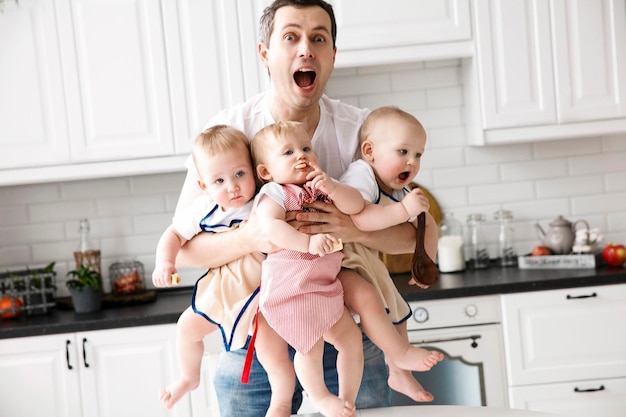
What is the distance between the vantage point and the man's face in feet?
6.39

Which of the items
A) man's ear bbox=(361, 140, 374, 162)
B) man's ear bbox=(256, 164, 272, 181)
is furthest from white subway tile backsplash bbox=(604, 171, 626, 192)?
man's ear bbox=(256, 164, 272, 181)

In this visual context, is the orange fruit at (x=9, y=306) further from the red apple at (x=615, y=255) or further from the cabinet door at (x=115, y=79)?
the red apple at (x=615, y=255)

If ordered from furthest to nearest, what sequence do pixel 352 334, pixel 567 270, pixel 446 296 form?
pixel 567 270 → pixel 446 296 → pixel 352 334

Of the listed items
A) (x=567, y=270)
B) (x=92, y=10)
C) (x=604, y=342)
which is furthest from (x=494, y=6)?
(x=92, y=10)

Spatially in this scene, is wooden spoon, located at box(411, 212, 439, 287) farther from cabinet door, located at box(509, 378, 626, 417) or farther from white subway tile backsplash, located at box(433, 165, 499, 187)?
white subway tile backsplash, located at box(433, 165, 499, 187)

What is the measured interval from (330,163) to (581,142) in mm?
2255

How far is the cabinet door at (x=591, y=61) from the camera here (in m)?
3.56

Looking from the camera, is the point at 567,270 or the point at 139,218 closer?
the point at 567,270

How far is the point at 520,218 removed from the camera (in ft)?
13.1

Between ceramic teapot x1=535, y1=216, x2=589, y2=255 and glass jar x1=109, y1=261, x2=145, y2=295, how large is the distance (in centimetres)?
183

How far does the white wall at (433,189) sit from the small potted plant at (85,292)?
1.10ft

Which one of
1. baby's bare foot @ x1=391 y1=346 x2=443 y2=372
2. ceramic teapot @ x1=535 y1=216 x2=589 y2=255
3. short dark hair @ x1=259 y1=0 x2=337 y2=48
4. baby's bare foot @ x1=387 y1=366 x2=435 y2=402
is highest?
short dark hair @ x1=259 y1=0 x2=337 y2=48

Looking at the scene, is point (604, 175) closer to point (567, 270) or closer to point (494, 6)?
point (567, 270)

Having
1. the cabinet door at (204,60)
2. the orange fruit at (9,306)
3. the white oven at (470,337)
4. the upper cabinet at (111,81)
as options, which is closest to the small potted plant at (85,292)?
the orange fruit at (9,306)
